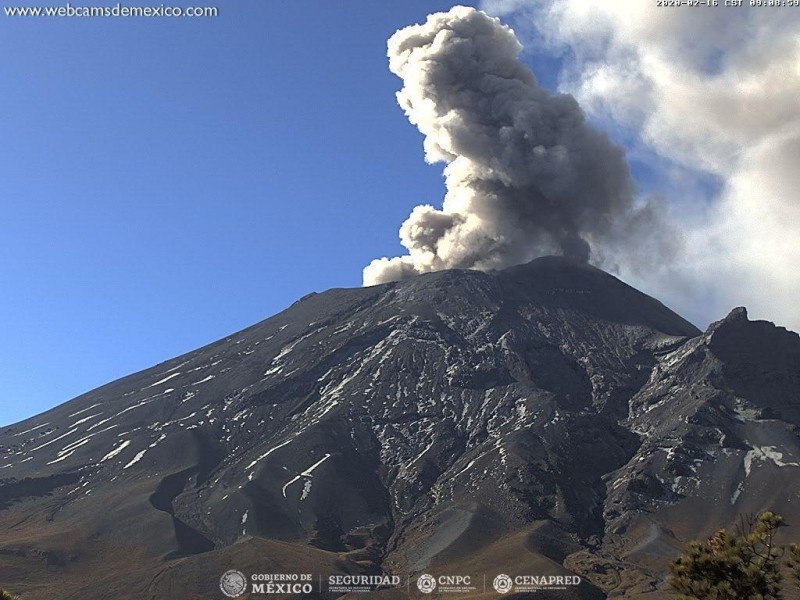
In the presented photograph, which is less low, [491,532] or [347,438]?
[347,438]

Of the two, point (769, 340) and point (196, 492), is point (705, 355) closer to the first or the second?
point (769, 340)

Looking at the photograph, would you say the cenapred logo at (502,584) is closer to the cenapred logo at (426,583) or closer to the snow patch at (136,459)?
the cenapred logo at (426,583)

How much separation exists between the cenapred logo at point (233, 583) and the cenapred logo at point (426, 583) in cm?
2223

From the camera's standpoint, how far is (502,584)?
115 metres

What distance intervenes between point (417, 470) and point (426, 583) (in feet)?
146

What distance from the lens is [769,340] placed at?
190 metres

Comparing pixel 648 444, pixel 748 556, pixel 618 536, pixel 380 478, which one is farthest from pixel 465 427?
pixel 748 556

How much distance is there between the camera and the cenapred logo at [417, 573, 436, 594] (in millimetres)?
117956

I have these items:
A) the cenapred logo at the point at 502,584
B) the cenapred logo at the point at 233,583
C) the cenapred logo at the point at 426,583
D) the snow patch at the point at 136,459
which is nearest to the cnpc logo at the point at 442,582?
the cenapred logo at the point at 426,583

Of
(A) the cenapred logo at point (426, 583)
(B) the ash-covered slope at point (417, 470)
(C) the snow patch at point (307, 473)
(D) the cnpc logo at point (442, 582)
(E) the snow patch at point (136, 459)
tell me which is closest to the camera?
(D) the cnpc logo at point (442, 582)

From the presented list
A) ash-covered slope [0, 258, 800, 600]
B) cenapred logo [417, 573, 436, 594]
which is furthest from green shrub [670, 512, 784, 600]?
cenapred logo [417, 573, 436, 594]

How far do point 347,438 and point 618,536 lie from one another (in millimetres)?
53816

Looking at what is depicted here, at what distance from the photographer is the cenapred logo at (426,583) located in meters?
118

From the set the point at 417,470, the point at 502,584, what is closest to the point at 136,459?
the point at 417,470
